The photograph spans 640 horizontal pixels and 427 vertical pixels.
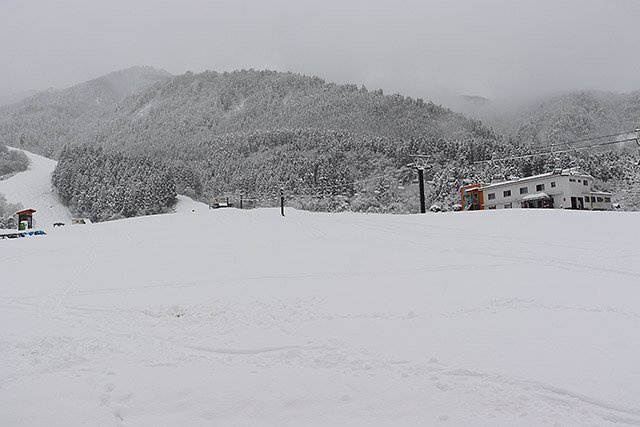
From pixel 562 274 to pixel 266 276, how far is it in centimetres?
1000

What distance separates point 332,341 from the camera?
7.94 m

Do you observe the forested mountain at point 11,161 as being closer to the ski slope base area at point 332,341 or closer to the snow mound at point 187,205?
the snow mound at point 187,205

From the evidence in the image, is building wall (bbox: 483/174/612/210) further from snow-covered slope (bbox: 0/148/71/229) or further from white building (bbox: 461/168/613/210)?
snow-covered slope (bbox: 0/148/71/229)

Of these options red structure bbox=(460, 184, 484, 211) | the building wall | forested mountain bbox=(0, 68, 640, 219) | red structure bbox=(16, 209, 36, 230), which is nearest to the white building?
the building wall

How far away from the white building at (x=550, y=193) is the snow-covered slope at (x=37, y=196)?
95.0 m

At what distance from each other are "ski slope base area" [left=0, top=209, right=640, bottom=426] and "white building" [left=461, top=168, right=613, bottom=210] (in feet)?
157

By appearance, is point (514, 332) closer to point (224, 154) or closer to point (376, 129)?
point (224, 154)

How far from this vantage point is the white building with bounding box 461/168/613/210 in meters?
59.9

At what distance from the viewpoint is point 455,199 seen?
88250 millimetres

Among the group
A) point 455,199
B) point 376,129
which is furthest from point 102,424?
point 376,129

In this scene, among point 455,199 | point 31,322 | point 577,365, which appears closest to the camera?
point 577,365

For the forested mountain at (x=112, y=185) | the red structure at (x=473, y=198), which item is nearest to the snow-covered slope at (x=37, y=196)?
the forested mountain at (x=112, y=185)

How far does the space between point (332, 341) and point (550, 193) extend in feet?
208

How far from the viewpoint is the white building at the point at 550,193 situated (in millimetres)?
59906
